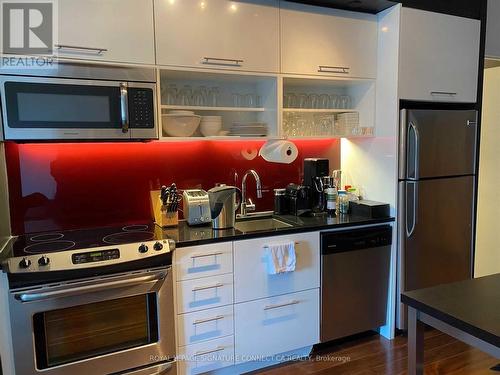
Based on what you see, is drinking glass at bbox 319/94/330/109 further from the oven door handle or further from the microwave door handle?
the oven door handle

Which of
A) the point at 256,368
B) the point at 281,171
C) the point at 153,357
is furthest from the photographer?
the point at 281,171

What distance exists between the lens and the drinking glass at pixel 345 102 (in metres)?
3.04

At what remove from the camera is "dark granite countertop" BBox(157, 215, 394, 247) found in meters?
2.22

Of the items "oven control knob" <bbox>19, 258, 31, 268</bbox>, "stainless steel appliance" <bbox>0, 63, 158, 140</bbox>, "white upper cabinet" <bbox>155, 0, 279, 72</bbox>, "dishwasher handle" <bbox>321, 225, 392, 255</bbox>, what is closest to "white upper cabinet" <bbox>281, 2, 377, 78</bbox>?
"white upper cabinet" <bbox>155, 0, 279, 72</bbox>

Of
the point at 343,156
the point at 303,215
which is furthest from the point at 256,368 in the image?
the point at 343,156

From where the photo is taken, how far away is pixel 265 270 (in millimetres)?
2379

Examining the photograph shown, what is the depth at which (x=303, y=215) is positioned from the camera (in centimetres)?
284

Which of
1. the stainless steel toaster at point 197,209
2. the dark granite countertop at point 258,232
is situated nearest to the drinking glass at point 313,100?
the dark granite countertop at point 258,232

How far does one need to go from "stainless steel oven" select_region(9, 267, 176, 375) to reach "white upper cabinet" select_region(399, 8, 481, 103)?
83.5 inches

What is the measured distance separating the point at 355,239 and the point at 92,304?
5.39ft

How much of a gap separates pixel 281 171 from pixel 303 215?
44 cm

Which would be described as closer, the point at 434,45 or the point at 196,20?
the point at 196,20

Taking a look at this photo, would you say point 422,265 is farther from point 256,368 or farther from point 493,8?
point 493,8

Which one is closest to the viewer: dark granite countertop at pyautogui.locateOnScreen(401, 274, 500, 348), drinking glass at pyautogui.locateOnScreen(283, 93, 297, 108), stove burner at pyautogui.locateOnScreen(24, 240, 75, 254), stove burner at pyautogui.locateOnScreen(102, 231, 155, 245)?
dark granite countertop at pyautogui.locateOnScreen(401, 274, 500, 348)
